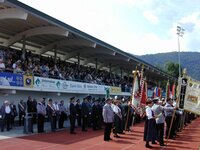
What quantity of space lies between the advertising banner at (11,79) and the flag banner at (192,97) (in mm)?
10409

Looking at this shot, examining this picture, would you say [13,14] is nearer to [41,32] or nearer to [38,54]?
[41,32]

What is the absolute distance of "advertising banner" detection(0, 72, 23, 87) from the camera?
1867 centimetres

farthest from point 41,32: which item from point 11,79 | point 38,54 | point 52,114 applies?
point 52,114

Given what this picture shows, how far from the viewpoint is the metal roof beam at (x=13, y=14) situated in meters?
20.2

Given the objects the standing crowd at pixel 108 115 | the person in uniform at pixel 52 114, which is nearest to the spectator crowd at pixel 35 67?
the standing crowd at pixel 108 115

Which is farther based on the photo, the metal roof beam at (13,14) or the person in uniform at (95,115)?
the metal roof beam at (13,14)

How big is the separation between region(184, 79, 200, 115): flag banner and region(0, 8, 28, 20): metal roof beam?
37.3 feet

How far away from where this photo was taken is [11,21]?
2278cm

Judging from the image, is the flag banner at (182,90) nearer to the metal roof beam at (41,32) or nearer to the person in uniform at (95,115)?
the person in uniform at (95,115)

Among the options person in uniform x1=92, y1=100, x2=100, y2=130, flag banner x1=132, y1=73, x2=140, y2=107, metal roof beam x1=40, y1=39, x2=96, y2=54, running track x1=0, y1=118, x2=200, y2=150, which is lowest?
running track x1=0, y1=118, x2=200, y2=150

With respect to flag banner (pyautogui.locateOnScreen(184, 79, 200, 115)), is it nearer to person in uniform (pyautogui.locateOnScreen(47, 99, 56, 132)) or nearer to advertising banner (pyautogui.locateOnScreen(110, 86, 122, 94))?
person in uniform (pyautogui.locateOnScreen(47, 99, 56, 132))

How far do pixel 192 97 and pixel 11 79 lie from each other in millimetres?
10847

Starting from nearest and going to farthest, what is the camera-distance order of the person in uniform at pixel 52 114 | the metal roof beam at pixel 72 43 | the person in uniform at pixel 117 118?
the person in uniform at pixel 117 118
the person in uniform at pixel 52 114
the metal roof beam at pixel 72 43

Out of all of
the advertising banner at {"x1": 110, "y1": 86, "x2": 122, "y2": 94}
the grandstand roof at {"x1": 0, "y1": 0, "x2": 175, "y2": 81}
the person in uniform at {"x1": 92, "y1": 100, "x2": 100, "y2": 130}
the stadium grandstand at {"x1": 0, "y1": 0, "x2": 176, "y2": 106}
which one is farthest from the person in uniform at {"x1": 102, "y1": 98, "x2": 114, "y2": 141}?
the advertising banner at {"x1": 110, "y1": 86, "x2": 122, "y2": 94}
